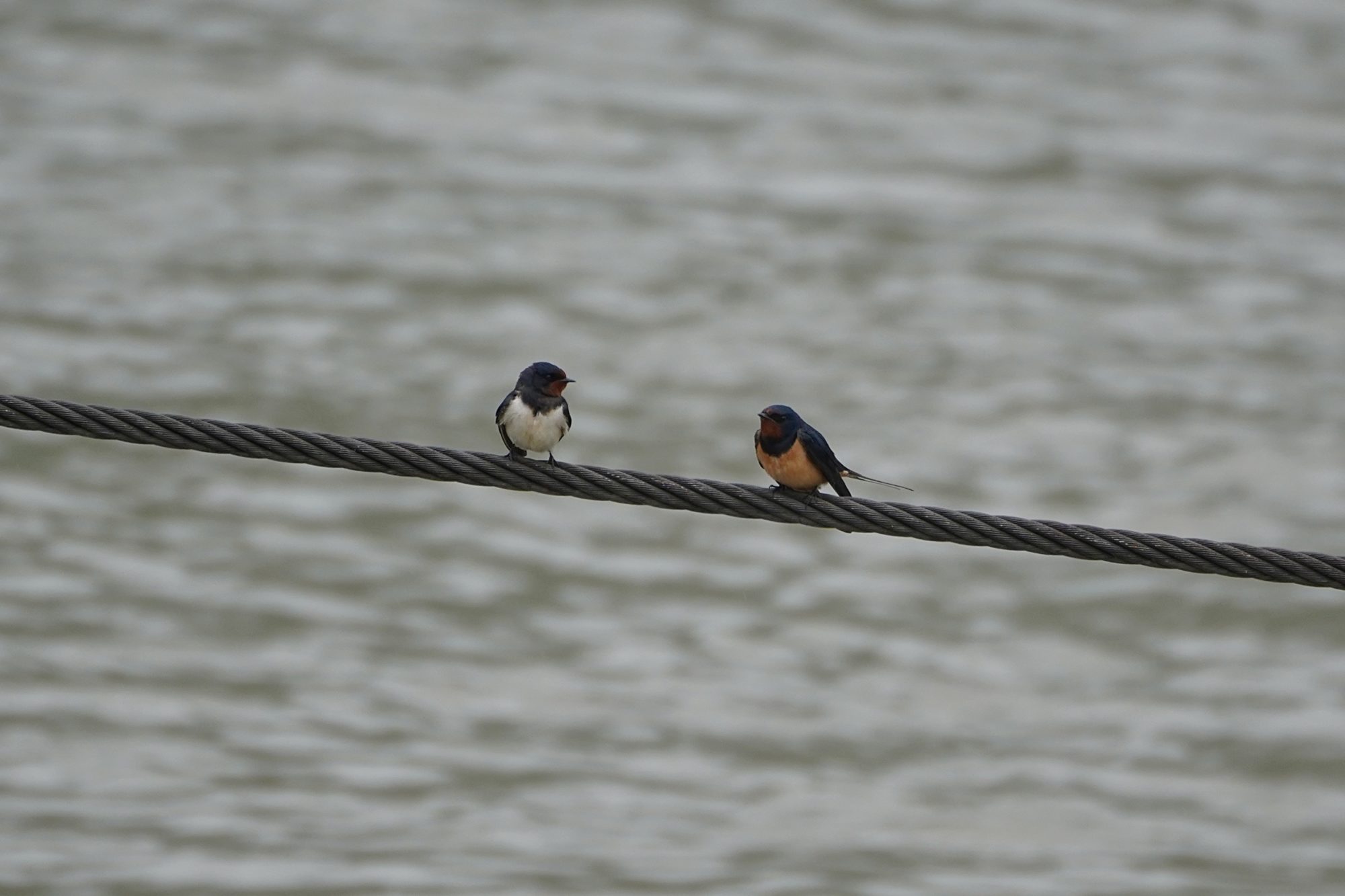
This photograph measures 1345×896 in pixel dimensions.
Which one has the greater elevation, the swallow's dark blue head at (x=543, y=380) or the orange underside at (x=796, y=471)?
the swallow's dark blue head at (x=543, y=380)

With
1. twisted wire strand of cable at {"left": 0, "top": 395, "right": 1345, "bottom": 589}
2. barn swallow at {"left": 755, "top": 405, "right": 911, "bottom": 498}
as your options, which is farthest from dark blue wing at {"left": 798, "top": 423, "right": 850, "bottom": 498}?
twisted wire strand of cable at {"left": 0, "top": 395, "right": 1345, "bottom": 589}

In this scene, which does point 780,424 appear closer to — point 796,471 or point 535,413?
point 796,471

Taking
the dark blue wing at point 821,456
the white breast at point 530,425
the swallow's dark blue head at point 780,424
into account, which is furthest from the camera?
the white breast at point 530,425

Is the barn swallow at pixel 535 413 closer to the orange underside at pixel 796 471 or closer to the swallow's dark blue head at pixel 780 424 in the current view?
the swallow's dark blue head at pixel 780 424

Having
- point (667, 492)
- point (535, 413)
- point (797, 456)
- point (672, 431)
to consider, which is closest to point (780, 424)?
point (797, 456)

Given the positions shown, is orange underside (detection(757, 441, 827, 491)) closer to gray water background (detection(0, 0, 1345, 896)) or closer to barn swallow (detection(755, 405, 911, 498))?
barn swallow (detection(755, 405, 911, 498))

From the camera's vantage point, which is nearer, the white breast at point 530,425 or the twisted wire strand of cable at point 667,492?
the twisted wire strand of cable at point 667,492

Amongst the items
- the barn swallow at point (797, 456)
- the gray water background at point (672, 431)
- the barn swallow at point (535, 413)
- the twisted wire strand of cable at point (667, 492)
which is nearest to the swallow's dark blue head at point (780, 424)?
the barn swallow at point (797, 456)

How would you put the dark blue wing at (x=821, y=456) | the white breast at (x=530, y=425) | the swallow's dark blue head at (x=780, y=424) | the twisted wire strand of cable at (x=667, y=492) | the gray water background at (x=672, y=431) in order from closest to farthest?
the twisted wire strand of cable at (x=667, y=492) < the dark blue wing at (x=821, y=456) < the swallow's dark blue head at (x=780, y=424) < the white breast at (x=530, y=425) < the gray water background at (x=672, y=431)

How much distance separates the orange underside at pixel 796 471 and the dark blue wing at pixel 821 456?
0.01 m

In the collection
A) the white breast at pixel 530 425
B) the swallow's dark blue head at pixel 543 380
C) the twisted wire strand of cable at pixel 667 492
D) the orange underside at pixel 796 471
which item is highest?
the swallow's dark blue head at pixel 543 380

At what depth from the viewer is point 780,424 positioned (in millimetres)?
6480

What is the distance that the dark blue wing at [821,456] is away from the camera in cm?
627

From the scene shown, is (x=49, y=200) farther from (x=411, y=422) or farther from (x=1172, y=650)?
(x=1172, y=650)
